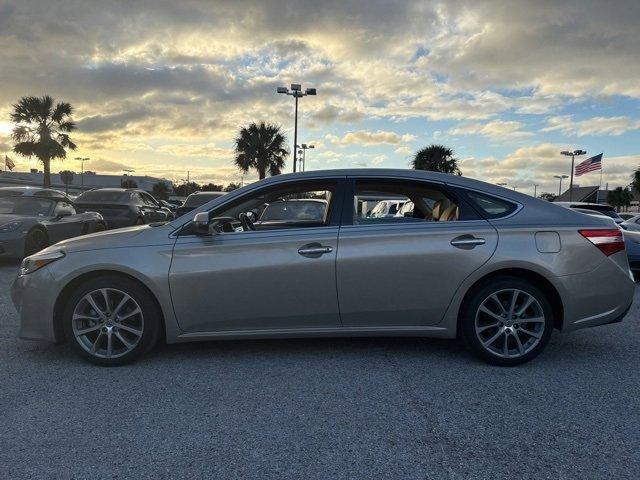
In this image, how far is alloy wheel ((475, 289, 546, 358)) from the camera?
13.0 ft

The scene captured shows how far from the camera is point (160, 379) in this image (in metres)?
3.70

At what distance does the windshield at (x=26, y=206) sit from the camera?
376 inches

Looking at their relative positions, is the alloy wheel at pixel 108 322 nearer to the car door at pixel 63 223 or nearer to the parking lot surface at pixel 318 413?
the parking lot surface at pixel 318 413

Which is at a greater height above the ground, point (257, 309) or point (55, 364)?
point (257, 309)

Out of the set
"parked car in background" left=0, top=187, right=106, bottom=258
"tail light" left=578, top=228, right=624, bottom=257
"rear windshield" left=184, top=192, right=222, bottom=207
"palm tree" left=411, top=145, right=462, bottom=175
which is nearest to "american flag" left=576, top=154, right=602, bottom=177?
"palm tree" left=411, top=145, right=462, bottom=175

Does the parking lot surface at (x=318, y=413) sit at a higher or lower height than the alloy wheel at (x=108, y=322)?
lower

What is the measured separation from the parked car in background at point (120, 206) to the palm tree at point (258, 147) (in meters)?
24.4

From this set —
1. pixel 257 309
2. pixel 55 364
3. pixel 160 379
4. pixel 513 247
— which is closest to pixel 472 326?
pixel 513 247

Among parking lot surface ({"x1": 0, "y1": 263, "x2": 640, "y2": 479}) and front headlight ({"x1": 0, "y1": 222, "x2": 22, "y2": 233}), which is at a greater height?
front headlight ({"x1": 0, "y1": 222, "x2": 22, "y2": 233})

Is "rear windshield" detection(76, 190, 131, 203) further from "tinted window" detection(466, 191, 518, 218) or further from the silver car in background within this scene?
"tinted window" detection(466, 191, 518, 218)

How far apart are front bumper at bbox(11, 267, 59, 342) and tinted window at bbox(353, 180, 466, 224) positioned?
2416mm

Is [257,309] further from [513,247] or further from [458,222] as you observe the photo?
[513,247]

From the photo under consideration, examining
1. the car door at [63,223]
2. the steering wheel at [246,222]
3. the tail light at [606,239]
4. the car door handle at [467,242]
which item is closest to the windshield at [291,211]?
the steering wheel at [246,222]

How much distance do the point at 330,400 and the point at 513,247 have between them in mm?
1809
